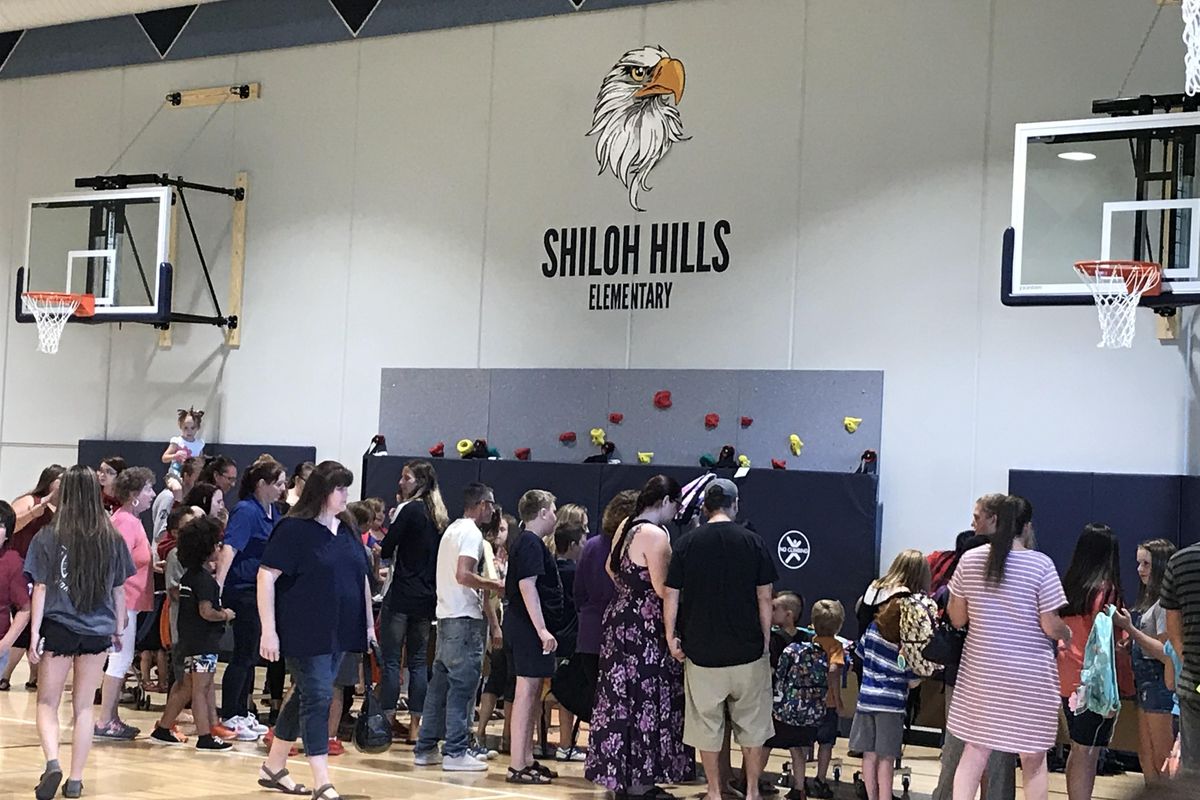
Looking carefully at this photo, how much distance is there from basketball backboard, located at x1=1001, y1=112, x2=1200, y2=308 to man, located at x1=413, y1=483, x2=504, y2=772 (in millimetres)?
3467

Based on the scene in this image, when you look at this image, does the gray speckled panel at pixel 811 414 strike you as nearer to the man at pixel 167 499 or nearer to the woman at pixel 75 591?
the man at pixel 167 499

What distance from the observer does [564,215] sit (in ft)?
37.8

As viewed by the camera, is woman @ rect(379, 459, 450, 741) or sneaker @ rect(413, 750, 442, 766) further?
woman @ rect(379, 459, 450, 741)

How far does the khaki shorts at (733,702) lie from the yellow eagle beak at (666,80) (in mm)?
5678

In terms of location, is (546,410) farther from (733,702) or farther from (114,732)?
(733,702)

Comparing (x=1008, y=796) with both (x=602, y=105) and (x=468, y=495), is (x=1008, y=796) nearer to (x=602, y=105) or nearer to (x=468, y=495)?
(x=468, y=495)

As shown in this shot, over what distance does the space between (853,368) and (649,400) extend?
1.62 metres

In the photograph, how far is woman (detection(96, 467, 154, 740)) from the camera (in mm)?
7727

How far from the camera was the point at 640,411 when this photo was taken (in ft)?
36.1

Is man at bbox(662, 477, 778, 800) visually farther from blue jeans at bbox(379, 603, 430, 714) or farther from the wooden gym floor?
blue jeans at bbox(379, 603, 430, 714)

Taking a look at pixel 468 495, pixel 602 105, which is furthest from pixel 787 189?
pixel 468 495

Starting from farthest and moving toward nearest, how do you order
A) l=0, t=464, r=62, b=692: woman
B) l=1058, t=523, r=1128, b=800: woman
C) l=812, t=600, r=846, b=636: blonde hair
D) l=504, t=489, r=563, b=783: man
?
l=0, t=464, r=62, b=692: woman, l=504, t=489, r=563, b=783: man, l=812, t=600, r=846, b=636: blonde hair, l=1058, t=523, r=1128, b=800: woman

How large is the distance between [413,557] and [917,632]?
3.00 meters

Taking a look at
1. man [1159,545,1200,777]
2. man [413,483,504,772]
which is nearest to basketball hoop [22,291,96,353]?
man [413,483,504,772]
